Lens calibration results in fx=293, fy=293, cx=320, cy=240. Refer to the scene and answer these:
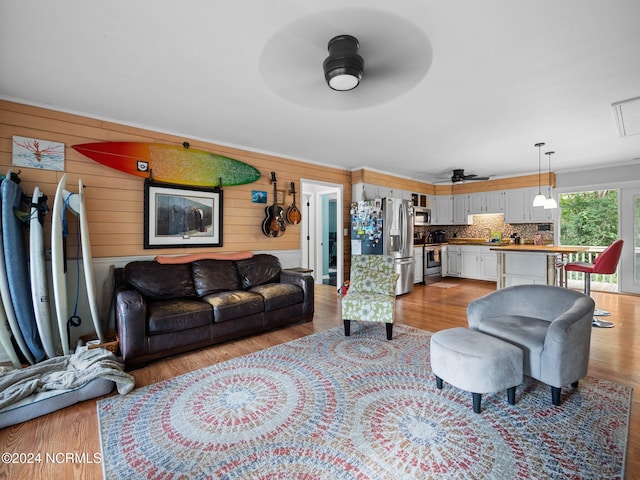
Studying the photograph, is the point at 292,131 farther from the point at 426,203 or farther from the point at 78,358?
the point at 426,203

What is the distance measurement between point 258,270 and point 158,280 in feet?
4.04

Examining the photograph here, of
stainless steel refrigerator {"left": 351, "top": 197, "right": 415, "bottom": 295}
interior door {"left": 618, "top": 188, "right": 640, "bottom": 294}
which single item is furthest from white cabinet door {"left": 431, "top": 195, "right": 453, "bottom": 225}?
interior door {"left": 618, "top": 188, "right": 640, "bottom": 294}

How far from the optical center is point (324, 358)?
2.77 metres

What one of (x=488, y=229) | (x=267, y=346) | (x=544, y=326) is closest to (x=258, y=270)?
(x=267, y=346)

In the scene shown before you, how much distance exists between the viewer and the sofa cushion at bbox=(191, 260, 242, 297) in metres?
3.46

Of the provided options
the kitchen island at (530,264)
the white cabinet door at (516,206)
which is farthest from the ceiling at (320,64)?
the white cabinet door at (516,206)

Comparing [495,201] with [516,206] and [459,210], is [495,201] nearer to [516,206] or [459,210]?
[516,206]

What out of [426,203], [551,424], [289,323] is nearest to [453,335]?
[551,424]

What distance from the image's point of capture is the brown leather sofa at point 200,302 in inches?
103

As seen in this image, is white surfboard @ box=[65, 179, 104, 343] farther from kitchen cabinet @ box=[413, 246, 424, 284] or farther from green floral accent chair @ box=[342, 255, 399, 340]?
kitchen cabinet @ box=[413, 246, 424, 284]

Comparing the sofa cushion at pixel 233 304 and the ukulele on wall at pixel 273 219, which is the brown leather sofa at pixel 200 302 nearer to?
the sofa cushion at pixel 233 304

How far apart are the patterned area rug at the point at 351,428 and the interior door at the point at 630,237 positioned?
15.1ft

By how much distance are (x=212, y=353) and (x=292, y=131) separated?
9.01 feet

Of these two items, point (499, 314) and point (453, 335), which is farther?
point (499, 314)
